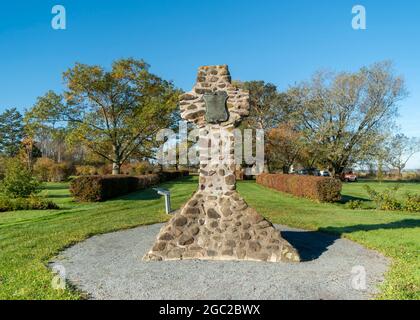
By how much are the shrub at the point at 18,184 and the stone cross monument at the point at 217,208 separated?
13151mm

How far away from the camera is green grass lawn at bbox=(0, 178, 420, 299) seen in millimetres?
5242

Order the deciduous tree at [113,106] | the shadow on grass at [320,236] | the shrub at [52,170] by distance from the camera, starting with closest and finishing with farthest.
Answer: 1. the shadow on grass at [320,236]
2. the deciduous tree at [113,106]
3. the shrub at [52,170]

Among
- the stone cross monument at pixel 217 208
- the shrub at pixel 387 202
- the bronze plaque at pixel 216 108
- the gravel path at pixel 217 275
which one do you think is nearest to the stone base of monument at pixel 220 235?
the stone cross monument at pixel 217 208

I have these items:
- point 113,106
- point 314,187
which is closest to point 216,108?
point 314,187

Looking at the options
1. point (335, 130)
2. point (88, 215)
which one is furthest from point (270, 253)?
point (335, 130)

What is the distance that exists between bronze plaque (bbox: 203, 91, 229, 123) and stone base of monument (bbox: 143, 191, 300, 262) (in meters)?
1.60

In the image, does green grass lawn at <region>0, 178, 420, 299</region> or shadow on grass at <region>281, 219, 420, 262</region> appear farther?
shadow on grass at <region>281, 219, 420, 262</region>

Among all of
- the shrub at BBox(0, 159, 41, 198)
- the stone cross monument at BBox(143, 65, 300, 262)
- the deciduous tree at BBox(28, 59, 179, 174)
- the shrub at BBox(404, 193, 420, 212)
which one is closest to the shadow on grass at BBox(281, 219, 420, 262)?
the stone cross monument at BBox(143, 65, 300, 262)

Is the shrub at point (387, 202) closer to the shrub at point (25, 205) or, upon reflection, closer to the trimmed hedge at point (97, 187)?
the trimmed hedge at point (97, 187)

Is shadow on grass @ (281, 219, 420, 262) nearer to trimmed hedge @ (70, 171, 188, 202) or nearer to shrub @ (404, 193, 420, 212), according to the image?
shrub @ (404, 193, 420, 212)

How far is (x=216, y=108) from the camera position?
737cm

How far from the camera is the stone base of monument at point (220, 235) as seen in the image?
6781 millimetres

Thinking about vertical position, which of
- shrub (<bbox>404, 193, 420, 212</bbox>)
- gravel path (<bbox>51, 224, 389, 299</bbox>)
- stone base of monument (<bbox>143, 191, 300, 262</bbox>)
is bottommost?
shrub (<bbox>404, 193, 420, 212</bbox>)

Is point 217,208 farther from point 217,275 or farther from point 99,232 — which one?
point 99,232
